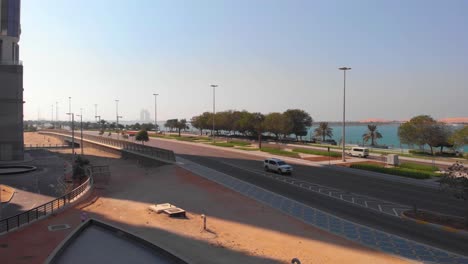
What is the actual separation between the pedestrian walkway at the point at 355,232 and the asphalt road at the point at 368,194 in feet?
2.81

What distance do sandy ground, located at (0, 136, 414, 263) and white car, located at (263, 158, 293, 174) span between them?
9637 mm

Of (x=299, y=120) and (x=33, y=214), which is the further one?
(x=299, y=120)

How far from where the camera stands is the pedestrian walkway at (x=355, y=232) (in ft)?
59.1

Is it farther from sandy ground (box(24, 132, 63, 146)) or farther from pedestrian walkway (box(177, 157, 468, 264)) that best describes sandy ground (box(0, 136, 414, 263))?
sandy ground (box(24, 132, 63, 146))

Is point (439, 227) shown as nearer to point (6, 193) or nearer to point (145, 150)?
point (6, 193)

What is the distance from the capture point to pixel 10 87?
193ft

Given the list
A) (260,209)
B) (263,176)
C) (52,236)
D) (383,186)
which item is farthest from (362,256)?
(263,176)

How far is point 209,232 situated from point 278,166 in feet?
71.5

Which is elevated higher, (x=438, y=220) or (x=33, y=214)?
(x=438, y=220)

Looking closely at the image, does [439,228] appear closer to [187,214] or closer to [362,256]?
[362,256]

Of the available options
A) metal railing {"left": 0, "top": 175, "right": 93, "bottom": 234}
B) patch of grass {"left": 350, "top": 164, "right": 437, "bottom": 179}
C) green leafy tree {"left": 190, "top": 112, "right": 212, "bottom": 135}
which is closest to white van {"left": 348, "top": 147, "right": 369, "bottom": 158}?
patch of grass {"left": 350, "top": 164, "right": 437, "bottom": 179}

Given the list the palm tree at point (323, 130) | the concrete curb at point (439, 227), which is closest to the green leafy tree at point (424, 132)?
the palm tree at point (323, 130)

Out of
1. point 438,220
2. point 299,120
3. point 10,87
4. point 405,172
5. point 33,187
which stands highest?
point 10,87

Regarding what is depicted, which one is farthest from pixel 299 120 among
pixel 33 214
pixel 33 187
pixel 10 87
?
pixel 33 214
